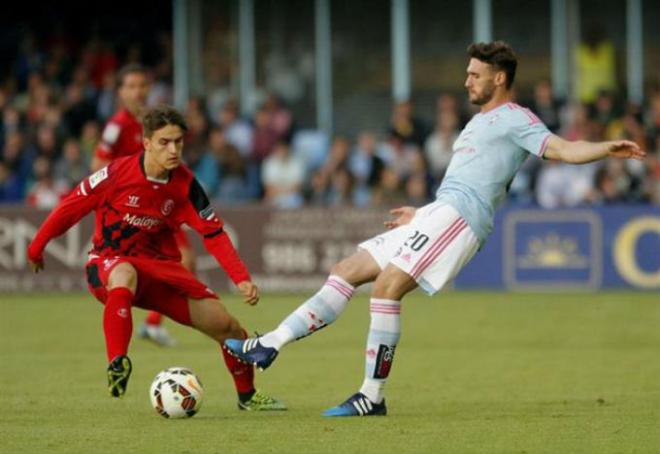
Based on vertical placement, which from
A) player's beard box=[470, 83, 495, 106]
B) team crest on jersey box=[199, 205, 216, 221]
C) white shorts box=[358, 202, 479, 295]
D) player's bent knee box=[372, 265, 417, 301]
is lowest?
player's bent knee box=[372, 265, 417, 301]

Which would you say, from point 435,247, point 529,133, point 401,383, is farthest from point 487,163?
point 401,383

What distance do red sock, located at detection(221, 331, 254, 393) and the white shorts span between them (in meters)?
1.19

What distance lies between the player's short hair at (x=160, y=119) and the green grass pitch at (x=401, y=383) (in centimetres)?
170

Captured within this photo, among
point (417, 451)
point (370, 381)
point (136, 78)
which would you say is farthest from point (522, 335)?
point (417, 451)

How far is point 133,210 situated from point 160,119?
1.94 ft

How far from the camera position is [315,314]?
909 centimetres

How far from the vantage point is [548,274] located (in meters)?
20.1

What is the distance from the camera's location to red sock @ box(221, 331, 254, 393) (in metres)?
9.64

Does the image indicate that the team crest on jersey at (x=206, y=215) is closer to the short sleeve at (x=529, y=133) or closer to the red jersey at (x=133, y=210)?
the red jersey at (x=133, y=210)

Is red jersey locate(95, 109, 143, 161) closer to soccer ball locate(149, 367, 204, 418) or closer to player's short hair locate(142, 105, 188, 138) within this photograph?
player's short hair locate(142, 105, 188, 138)

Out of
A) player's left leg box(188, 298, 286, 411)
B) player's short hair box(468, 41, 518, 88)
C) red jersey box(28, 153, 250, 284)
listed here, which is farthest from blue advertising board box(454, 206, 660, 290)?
player's short hair box(468, 41, 518, 88)

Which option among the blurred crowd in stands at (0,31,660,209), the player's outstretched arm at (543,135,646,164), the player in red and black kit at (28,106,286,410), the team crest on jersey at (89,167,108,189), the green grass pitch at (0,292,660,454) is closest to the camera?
the green grass pitch at (0,292,660,454)

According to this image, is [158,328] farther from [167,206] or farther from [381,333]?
[381,333]

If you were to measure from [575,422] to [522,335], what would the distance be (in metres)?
6.52
